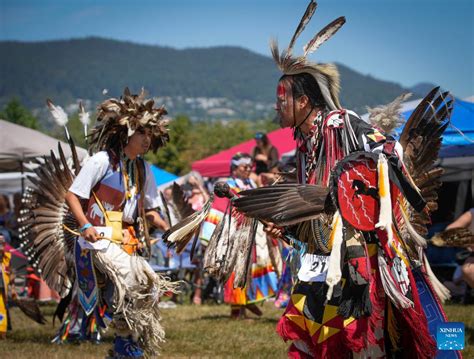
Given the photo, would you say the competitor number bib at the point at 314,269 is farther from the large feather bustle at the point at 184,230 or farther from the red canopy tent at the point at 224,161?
the red canopy tent at the point at 224,161

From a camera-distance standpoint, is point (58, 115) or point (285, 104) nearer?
point (285, 104)

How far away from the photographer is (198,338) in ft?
23.9

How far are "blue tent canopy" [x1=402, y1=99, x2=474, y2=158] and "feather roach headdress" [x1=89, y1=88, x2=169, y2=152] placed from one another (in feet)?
10.8

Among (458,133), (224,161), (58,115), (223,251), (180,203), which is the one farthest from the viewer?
(224,161)

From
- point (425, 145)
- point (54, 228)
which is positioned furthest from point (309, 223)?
point (54, 228)

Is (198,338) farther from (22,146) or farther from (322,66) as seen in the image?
(322,66)

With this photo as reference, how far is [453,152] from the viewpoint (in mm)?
9117

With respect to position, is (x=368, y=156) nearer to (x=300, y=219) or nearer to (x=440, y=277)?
(x=300, y=219)

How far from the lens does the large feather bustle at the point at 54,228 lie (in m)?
6.71

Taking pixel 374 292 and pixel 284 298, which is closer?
pixel 374 292

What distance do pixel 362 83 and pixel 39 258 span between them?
148 m

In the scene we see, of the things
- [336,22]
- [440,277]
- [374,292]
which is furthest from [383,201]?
[440,277]

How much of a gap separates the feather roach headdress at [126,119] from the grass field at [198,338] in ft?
5.31

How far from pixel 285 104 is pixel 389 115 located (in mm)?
832
